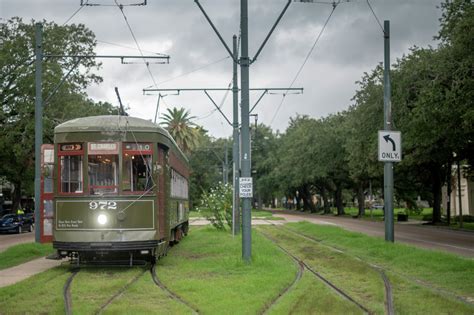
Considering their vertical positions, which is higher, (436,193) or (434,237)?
(436,193)

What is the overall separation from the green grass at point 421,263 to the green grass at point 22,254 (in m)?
9.86

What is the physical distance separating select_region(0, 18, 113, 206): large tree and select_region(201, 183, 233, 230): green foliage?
11.9 m

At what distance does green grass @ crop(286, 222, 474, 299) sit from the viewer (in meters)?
→ 12.8

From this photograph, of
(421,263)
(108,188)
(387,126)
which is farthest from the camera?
(387,126)

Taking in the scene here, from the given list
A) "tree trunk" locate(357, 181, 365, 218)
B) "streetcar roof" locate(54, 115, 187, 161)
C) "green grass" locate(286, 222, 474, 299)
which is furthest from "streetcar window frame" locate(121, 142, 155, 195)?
"tree trunk" locate(357, 181, 365, 218)

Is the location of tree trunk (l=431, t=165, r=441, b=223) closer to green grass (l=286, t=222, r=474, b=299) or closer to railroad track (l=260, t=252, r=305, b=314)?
green grass (l=286, t=222, r=474, b=299)

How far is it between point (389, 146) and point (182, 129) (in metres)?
62.2

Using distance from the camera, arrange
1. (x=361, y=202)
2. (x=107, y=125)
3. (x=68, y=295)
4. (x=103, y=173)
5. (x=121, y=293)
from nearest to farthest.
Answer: (x=68, y=295) → (x=121, y=293) → (x=103, y=173) → (x=107, y=125) → (x=361, y=202)

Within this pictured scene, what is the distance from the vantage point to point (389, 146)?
2122 cm

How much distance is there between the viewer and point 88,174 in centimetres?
1541

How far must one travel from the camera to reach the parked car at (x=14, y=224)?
4317cm

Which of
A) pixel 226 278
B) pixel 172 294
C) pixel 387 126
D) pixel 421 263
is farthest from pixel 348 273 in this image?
pixel 387 126

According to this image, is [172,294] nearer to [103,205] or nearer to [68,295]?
[68,295]

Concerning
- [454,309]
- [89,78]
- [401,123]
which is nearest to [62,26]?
[89,78]
